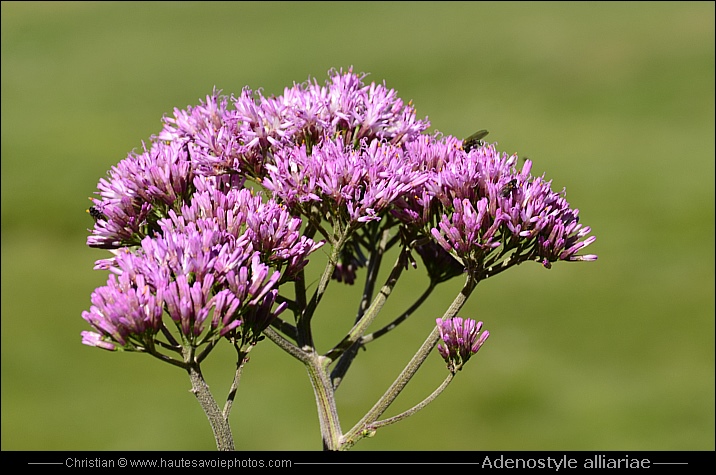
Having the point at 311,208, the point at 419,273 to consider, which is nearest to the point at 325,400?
the point at 311,208

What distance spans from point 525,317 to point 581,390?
16.7 feet

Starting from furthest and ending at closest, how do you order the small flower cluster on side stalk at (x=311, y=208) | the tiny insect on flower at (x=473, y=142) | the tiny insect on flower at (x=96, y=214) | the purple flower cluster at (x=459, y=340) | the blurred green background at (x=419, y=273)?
the blurred green background at (x=419, y=273), the tiny insect on flower at (x=473, y=142), the tiny insect on flower at (x=96, y=214), the purple flower cluster at (x=459, y=340), the small flower cluster on side stalk at (x=311, y=208)

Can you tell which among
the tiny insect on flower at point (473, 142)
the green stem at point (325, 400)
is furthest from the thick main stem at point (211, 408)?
the tiny insect on flower at point (473, 142)

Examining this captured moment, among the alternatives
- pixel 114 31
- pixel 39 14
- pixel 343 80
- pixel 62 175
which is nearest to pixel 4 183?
pixel 62 175

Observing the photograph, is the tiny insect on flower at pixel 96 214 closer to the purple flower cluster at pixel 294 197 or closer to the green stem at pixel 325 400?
the purple flower cluster at pixel 294 197

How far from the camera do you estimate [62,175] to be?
49656 mm

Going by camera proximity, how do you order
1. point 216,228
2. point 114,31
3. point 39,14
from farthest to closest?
1. point 39,14
2. point 114,31
3. point 216,228

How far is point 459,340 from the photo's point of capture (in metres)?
5.59

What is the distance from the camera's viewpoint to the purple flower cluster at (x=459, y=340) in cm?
557

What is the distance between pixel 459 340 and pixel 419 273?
120ft

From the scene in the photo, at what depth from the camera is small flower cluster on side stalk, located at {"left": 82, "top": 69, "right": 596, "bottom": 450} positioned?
511cm

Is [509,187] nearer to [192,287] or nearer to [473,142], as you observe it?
[473,142]

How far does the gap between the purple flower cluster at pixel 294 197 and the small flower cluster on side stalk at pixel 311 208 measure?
10 millimetres
